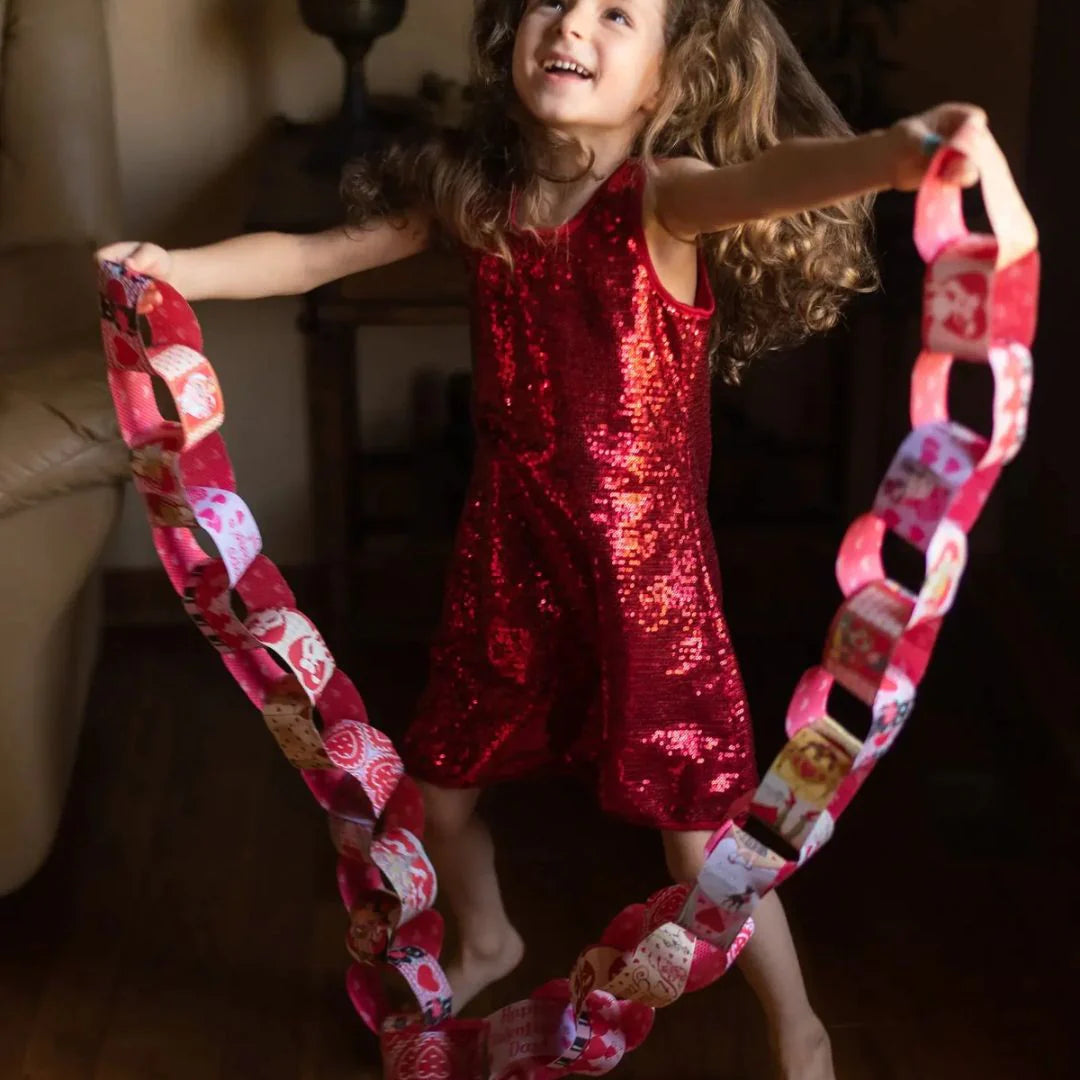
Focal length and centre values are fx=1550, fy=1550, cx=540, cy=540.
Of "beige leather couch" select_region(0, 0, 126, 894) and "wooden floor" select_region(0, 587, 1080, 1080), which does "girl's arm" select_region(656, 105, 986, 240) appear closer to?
"beige leather couch" select_region(0, 0, 126, 894)

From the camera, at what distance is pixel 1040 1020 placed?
1432 mm

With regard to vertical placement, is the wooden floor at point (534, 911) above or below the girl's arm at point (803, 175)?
below

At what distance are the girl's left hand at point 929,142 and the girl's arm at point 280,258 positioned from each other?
48 cm

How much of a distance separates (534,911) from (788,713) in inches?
23.2

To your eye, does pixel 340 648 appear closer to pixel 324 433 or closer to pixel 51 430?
pixel 324 433

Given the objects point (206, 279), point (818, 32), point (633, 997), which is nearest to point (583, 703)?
point (633, 997)

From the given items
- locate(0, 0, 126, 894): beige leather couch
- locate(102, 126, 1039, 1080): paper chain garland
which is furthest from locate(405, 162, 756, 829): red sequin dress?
locate(0, 0, 126, 894): beige leather couch

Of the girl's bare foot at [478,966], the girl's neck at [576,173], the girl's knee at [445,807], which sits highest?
the girl's neck at [576,173]

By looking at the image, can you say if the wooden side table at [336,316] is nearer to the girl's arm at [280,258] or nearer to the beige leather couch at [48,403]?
the beige leather couch at [48,403]

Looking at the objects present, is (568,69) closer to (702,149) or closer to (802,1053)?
(702,149)

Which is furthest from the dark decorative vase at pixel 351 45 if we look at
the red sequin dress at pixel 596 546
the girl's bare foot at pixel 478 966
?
the girl's bare foot at pixel 478 966

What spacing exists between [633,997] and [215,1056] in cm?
44

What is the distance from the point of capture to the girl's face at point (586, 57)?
1.14 metres

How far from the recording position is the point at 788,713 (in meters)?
1.09
